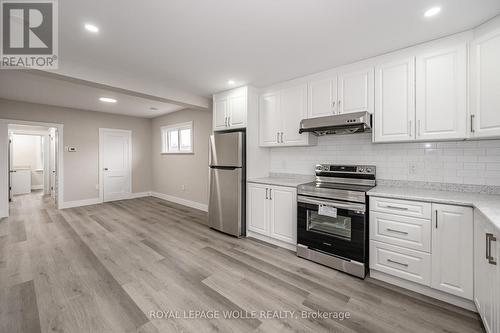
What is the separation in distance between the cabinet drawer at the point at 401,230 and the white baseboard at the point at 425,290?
38cm

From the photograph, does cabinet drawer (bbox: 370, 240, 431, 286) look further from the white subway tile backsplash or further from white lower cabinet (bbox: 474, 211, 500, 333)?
the white subway tile backsplash

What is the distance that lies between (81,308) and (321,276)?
2321 millimetres

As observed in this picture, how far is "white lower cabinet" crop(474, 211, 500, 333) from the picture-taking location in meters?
1.30

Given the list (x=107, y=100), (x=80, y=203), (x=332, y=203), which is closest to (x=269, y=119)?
(x=332, y=203)

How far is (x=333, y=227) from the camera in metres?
2.55

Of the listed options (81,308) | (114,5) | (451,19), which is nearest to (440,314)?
(451,19)

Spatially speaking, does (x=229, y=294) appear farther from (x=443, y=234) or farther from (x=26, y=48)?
(x=26, y=48)

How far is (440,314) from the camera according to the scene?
179 cm

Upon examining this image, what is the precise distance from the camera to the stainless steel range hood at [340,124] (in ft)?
7.95

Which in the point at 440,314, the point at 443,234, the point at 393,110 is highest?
the point at 393,110

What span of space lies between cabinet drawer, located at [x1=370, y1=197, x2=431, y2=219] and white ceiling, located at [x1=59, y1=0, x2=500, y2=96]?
1665 mm

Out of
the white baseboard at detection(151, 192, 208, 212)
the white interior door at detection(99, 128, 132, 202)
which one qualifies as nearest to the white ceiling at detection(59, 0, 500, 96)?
the white baseboard at detection(151, 192, 208, 212)

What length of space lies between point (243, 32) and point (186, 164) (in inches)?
164

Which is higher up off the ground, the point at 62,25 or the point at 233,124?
the point at 62,25
